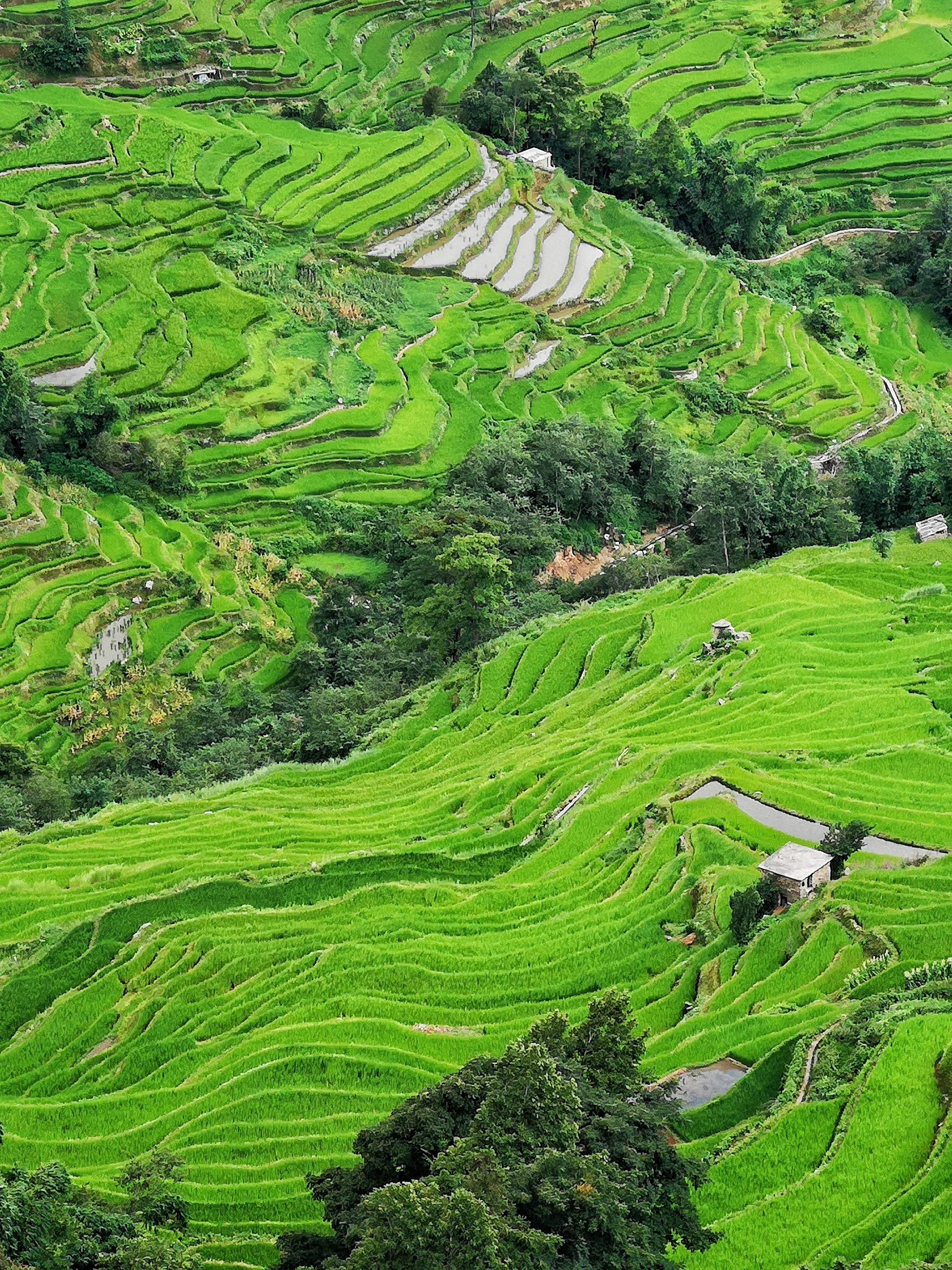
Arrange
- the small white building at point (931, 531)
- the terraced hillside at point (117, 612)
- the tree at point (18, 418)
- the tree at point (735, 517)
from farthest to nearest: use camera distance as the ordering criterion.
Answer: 1. the tree at point (735, 517)
2. the tree at point (18, 418)
3. the small white building at point (931, 531)
4. the terraced hillside at point (117, 612)

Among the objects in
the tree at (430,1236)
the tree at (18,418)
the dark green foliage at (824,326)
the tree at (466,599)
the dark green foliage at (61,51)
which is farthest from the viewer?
the dark green foliage at (824,326)

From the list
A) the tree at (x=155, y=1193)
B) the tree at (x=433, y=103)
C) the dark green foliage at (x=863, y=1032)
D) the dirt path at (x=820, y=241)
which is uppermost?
the tree at (x=433, y=103)

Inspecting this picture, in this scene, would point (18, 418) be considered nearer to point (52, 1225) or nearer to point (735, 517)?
point (735, 517)

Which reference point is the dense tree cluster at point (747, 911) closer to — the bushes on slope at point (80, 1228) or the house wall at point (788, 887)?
the house wall at point (788, 887)

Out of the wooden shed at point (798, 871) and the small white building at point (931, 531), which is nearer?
the wooden shed at point (798, 871)

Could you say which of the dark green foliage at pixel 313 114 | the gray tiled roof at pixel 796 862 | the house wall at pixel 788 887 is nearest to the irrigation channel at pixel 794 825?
the gray tiled roof at pixel 796 862

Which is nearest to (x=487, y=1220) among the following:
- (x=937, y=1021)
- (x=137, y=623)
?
(x=937, y=1021)

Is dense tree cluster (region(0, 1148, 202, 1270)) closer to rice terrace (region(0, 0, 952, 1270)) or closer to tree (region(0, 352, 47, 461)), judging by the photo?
rice terrace (region(0, 0, 952, 1270))

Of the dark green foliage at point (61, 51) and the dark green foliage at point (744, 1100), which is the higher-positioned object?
the dark green foliage at point (61, 51)
